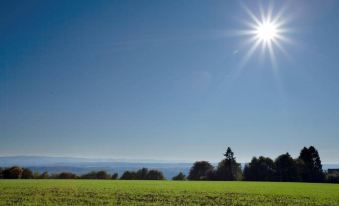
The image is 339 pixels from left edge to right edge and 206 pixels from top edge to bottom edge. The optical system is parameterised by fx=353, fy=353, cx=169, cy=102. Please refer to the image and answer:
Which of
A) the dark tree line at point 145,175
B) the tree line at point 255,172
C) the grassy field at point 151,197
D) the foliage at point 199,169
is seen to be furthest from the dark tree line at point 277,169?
the grassy field at point 151,197

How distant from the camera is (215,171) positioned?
12381 centimetres

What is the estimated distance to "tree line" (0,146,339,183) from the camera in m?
109

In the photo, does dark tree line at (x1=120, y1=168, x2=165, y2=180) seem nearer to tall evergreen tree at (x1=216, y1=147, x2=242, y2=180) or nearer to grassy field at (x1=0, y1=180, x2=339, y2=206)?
tall evergreen tree at (x1=216, y1=147, x2=242, y2=180)

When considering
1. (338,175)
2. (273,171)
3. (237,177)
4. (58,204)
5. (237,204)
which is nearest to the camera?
(58,204)

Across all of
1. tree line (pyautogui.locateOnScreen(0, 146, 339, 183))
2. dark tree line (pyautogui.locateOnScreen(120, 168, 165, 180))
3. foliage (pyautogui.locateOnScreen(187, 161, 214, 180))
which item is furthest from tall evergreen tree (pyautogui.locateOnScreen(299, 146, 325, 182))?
dark tree line (pyautogui.locateOnScreen(120, 168, 165, 180))

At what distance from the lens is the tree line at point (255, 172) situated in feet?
358

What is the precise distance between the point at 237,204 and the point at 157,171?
103 metres

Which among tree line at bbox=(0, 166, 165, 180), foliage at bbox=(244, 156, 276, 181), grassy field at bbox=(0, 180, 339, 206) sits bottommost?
grassy field at bbox=(0, 180, 339, 206)

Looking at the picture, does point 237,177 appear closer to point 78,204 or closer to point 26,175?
point 26,175

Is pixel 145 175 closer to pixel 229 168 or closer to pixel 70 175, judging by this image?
pixel 70 175

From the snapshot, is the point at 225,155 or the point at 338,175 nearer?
the point at 338,175

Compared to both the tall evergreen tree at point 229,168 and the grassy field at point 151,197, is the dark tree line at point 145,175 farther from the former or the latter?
the grassy field at point 151,197

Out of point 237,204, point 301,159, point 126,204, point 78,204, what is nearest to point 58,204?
point 78,204

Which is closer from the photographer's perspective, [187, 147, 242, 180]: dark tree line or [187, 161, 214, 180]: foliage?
[187, 147, 242, 180]: dark tree line
